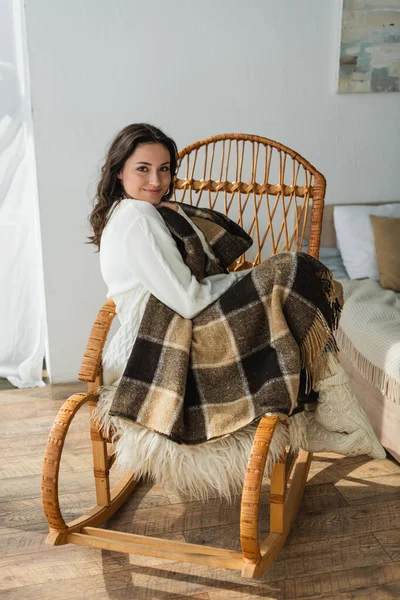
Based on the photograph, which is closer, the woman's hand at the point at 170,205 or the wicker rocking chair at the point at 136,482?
the wicker rocking chair at the point at 136,482

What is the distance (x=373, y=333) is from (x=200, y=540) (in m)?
0.81

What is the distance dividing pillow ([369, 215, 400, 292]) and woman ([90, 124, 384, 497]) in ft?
2.93

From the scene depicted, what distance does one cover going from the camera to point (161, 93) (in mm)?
2564

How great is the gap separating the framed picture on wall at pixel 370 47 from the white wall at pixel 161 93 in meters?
0.04

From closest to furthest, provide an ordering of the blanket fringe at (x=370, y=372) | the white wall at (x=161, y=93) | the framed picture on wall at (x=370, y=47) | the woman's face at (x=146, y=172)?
the woman's face at (x=146, y=172), the blanket fringe at (x=370, y=372), the white wall at (x=161, y=93), the framed picture on wall at (x=370, y=47)

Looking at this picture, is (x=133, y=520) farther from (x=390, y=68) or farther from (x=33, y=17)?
(x=390, y=68)

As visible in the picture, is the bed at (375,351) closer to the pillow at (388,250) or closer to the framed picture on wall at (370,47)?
the pillow at (388,250)

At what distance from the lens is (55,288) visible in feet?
8.70

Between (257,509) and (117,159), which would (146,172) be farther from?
Result: (257,509)

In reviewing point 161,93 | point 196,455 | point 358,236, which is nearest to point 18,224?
point 161,93

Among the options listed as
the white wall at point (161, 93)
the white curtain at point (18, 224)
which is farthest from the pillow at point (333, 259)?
the white curtain at point (18, 224)

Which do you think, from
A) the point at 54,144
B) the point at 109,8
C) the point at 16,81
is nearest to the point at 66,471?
the point at 54,144

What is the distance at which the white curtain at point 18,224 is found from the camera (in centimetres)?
252

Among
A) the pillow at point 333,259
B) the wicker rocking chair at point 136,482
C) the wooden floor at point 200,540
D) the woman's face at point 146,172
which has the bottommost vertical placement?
the wooden floor at point 200,540
